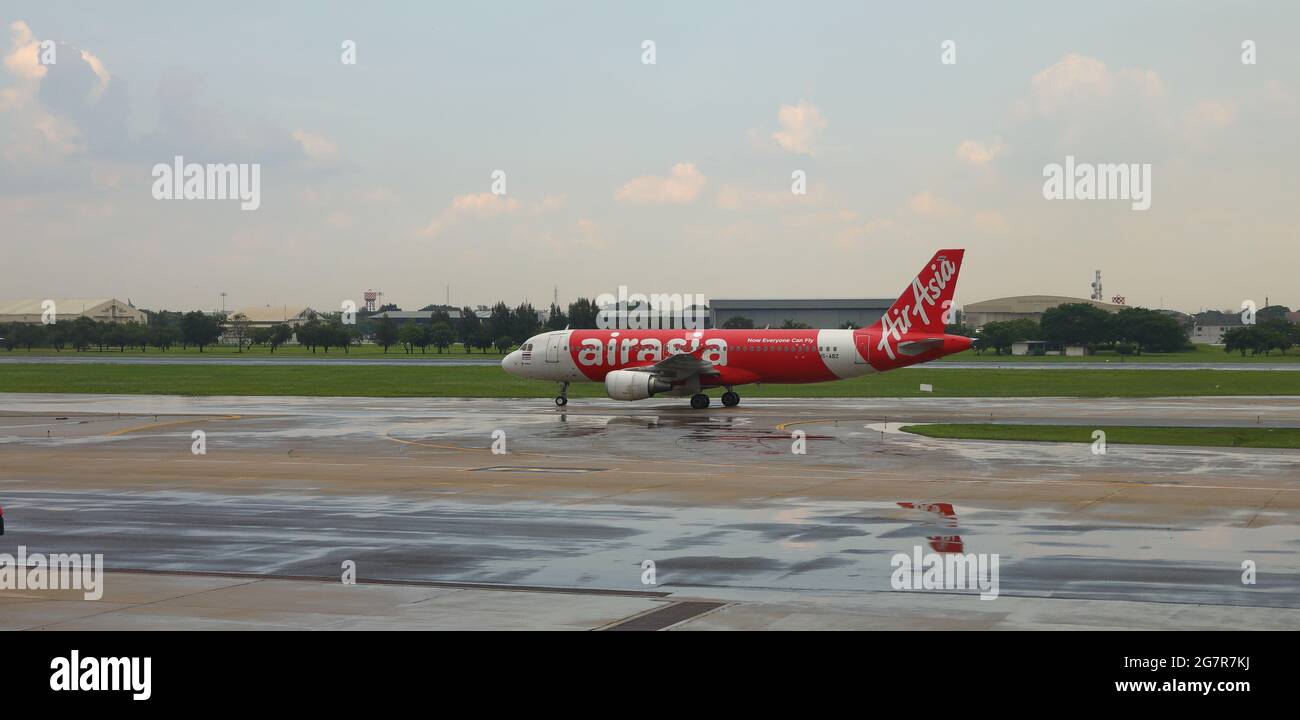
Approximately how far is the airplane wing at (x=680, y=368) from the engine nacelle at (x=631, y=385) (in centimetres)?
73

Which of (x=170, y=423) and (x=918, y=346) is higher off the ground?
(x=918, y=346)

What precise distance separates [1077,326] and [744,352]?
127 meters

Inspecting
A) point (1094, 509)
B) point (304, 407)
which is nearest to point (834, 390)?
point (304, 407)

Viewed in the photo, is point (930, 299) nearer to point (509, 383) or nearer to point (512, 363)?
point (512, 363)

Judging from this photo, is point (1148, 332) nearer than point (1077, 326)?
Yes

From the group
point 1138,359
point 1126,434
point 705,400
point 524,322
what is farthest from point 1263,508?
point 524,322

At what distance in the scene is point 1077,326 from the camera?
16900 cm

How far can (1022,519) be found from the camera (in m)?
22.3

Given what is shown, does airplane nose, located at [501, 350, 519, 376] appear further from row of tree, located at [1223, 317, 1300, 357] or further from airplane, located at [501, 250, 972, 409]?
row of tree, located at [1223, 317, 1300, 357]

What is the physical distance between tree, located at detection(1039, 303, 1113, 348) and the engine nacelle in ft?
414

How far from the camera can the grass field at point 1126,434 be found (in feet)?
123

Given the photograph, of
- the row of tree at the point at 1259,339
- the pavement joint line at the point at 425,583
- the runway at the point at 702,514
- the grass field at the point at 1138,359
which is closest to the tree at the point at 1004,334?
the grass field at the point at 1138,359
